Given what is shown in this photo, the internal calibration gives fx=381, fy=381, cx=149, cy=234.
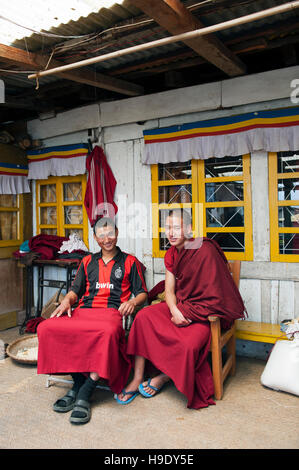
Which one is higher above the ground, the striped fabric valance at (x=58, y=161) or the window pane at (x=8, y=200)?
the striped fabric valance at (x=58, y=161)

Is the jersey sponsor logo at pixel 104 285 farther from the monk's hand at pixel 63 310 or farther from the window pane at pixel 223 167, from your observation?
the window pane at pixel 223 167

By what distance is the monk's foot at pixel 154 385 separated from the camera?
316cm

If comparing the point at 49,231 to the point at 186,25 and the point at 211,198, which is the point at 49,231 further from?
the point at 186,25

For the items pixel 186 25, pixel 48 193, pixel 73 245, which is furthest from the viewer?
pixel 48 193

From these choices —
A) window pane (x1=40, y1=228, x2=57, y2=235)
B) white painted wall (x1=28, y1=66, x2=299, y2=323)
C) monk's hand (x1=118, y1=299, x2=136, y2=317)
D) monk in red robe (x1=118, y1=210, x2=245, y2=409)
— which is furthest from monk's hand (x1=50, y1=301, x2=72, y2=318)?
window pane (x1=40, y1=228, x2=57, y2=235)

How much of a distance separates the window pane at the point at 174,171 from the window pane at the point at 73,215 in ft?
4.47

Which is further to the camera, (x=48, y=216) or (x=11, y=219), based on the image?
(x=48, y=216)

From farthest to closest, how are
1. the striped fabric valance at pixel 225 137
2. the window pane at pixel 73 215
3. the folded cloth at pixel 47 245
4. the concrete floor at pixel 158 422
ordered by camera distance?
the window pane at pixel 73 215 → the folded cloth at pixel 47 245 → the striped fabric valance at pixel 225 137 → the concrete floor at pixel 158 422

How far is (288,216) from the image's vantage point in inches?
152

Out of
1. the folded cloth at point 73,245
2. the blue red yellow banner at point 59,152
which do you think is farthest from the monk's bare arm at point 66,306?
the blue red yellow banner at point 59,152

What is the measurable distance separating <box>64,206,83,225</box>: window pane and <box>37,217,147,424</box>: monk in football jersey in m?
1.88

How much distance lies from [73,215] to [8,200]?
96cm

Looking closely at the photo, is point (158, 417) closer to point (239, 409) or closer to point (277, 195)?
point (239, 409)

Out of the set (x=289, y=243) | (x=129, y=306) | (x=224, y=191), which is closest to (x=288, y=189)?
(x=289, y=243)
